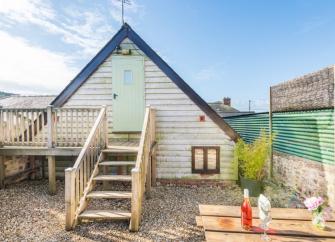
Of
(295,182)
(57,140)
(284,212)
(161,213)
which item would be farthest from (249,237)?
(57,140)

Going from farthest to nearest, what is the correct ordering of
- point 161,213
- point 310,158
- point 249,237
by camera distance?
point 310,158
point 161,213
point 249,237

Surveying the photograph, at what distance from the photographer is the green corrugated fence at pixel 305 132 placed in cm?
616

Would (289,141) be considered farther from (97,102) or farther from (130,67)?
(97,102)

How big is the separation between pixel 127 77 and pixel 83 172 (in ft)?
13.2

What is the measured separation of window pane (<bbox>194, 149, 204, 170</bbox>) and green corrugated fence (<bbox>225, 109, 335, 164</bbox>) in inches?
104

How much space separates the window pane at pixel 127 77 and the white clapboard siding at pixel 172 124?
0.50 meters

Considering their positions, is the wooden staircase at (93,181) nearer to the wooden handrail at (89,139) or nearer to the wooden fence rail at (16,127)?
the wooden handrail at (89,139)

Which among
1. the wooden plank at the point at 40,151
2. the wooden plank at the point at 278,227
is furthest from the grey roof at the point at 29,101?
the wooden plank at the point at 278,227

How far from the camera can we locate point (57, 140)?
740 cm

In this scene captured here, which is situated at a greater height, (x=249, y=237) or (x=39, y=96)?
(x=39, y=96)

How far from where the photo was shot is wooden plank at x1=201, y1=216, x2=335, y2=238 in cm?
314

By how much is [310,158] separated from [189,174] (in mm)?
3740

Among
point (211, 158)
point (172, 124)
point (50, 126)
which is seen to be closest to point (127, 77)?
point (172, 124)

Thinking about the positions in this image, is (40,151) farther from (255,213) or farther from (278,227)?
(278,227)
